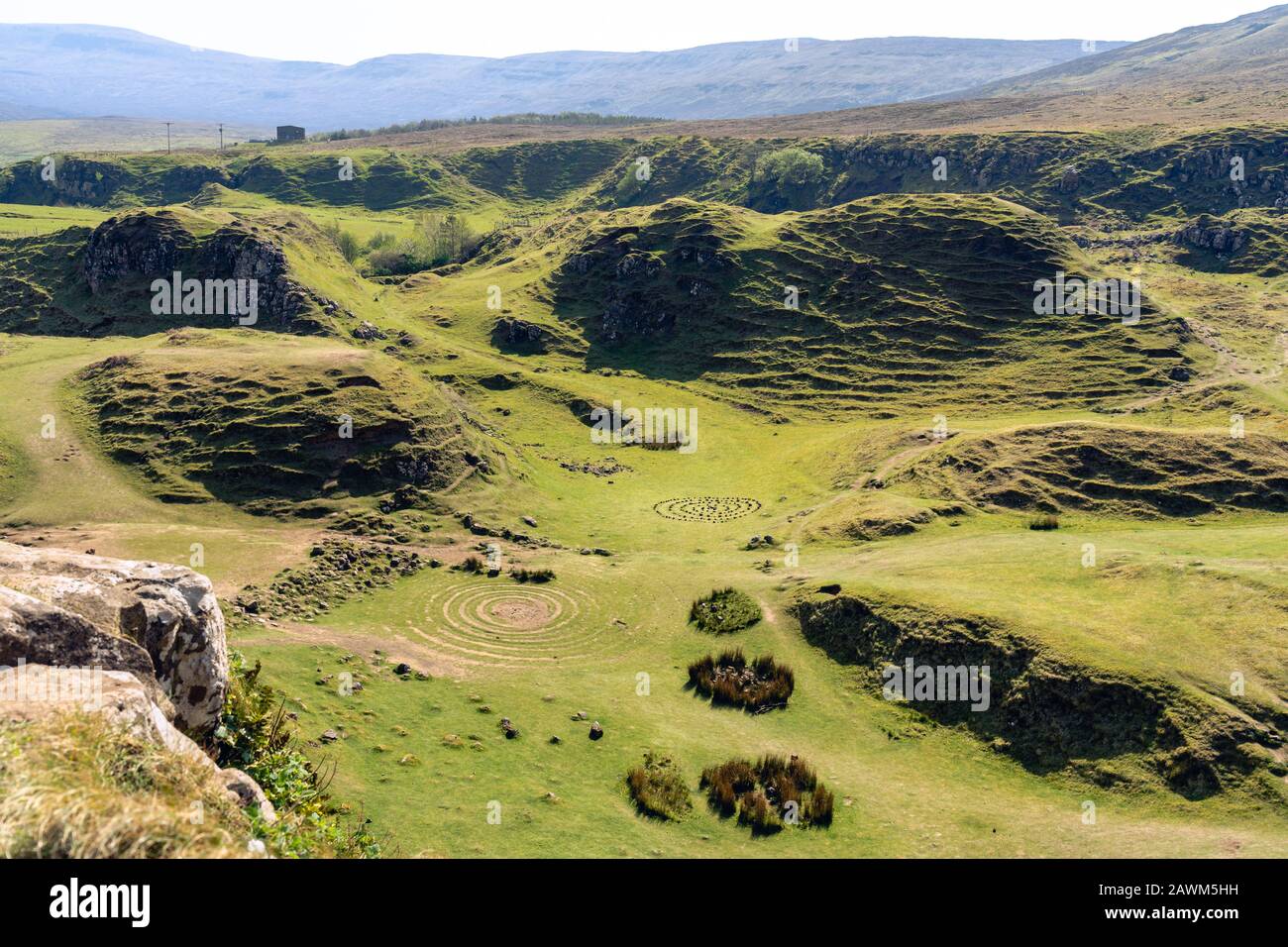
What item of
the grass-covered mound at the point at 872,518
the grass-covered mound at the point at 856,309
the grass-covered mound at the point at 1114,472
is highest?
the grass-covered mound at the point at 856,309

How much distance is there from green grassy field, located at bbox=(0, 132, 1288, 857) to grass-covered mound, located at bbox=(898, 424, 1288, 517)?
0.36 meters

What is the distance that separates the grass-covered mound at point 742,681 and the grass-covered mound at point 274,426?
3699 centimetres

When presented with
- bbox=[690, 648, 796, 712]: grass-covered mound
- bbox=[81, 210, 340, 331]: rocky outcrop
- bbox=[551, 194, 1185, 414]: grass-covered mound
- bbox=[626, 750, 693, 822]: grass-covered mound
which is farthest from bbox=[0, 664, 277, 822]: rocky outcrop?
bbox=[81, 210, 340, 331]: rocky outcrop

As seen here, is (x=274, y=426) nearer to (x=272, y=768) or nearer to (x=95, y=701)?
(x=272, y=768)

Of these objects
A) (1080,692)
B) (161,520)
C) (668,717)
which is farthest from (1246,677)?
(161,520)

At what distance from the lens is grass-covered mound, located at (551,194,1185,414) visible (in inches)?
4700

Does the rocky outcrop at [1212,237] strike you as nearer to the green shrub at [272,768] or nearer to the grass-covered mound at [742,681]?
the grass-covered mound at [742,681]

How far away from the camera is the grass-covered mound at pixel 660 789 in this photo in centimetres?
3722

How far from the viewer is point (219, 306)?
415ft

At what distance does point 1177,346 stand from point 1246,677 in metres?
91.6

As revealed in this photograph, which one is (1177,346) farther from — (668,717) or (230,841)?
(230,841)

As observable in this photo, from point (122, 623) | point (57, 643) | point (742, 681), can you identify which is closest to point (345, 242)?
point (742, 681)

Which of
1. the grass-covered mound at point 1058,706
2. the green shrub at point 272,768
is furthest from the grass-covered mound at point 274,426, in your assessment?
the green shrub at point 272,768

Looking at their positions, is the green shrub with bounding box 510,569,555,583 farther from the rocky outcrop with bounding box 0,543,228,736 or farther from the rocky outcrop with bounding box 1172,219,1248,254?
the rocky outcrop with bounding box 1172,219,1248,254
